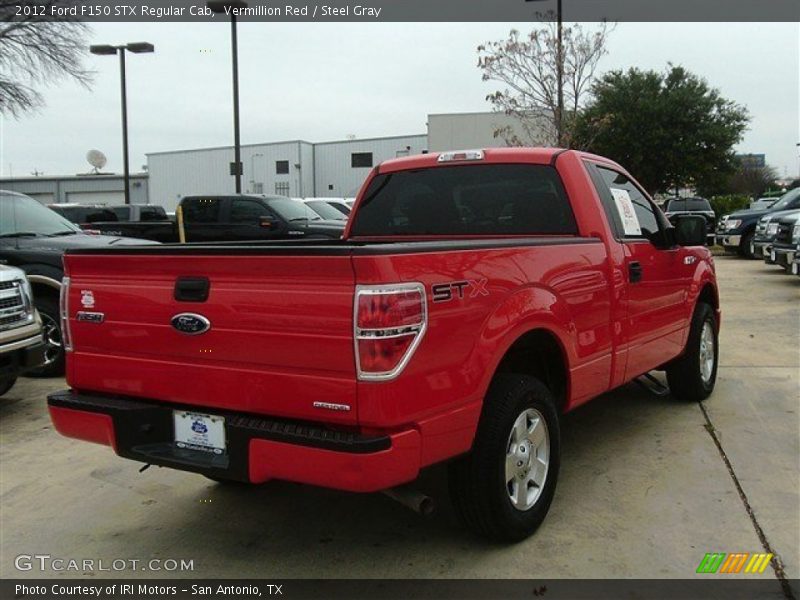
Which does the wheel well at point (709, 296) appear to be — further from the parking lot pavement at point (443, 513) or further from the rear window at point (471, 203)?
the rear window at point (471, 203)

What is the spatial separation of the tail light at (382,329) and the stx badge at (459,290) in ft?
0.52

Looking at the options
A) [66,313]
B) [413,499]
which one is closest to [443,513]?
[413,499]

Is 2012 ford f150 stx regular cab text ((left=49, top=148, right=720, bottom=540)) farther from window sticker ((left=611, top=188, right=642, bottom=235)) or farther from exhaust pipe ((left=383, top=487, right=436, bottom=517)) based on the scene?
window sticker ((left=611, top=188, right=642, bottom=235))

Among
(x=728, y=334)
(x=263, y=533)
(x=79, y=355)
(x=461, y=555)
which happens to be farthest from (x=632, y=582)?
(x=728, y=334)

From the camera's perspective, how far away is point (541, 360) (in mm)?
3693

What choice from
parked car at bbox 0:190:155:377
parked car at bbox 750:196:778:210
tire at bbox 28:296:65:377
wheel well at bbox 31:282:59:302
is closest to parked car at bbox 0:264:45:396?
parked car at bbox 0:190:155:377

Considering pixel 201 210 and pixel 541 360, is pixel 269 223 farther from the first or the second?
pixel 541 360

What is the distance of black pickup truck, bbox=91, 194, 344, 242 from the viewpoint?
1334cm

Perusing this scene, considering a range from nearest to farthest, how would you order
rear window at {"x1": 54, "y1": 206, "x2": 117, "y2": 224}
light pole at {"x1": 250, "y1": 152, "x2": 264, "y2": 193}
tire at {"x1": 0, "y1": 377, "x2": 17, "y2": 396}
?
tire at {"x1": 0, "y1": 377, "x2": 17, "y2": 396}, rear window at {"x1": 54, "y1": 206, "x2": 117, "y2": 224}, light pole at {"x1": 250, "y1": 152, "x2": 264, "y2": 193}

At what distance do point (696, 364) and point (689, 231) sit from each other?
1149mm

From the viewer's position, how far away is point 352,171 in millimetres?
47469

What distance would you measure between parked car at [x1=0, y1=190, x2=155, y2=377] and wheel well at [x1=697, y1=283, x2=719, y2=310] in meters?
5.20

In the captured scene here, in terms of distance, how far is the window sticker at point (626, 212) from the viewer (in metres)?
4.44

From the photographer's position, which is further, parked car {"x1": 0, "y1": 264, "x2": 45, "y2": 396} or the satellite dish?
the satellite dish
